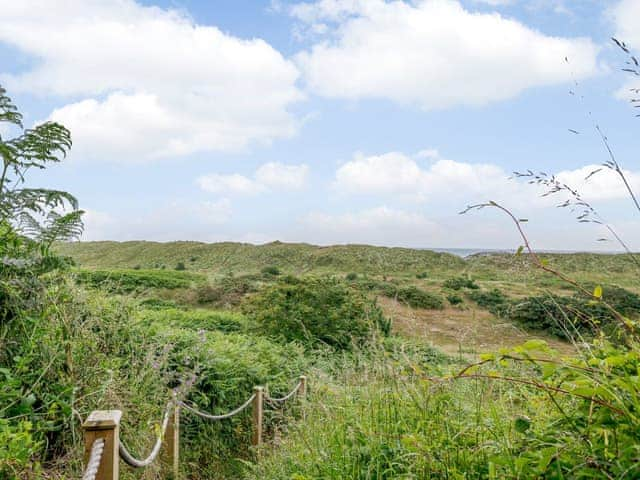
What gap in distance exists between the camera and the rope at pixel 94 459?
7.39 ft

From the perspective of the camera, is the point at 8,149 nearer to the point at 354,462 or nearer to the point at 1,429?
the point at 1,429

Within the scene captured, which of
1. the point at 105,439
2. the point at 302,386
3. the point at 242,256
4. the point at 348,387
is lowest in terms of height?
the point at 302,386

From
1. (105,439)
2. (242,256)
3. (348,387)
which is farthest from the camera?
(242,256)

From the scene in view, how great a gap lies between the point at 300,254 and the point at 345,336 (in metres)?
20.3

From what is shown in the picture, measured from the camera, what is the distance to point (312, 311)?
12.7 meters

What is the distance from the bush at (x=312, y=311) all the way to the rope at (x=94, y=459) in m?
9.50

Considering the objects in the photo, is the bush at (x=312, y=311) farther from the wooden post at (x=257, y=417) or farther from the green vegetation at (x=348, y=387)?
the wooden post at (x=257, y=417)

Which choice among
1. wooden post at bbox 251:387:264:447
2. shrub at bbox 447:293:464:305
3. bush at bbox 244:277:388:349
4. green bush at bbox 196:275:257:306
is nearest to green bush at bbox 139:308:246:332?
bush at bbox 244:277:388:349

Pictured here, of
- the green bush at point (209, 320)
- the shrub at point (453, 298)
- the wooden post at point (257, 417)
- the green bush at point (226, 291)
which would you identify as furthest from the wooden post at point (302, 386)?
the shrub at point (453, 298)

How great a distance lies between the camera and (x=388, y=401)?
3.44 metres

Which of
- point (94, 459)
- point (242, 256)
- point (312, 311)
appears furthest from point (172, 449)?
point (242, 256)

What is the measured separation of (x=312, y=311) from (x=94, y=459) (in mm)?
10393

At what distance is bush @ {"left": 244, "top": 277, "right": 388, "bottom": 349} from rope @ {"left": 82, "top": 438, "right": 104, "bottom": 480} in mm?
9503

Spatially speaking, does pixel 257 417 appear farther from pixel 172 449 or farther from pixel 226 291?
pixel 226 291
